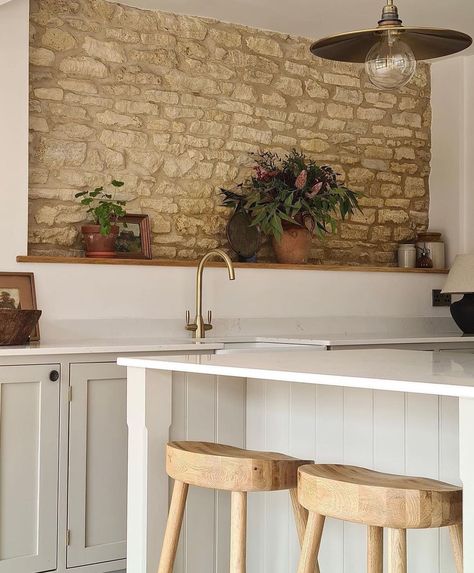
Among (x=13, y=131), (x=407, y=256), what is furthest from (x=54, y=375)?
(x=407, y=256)

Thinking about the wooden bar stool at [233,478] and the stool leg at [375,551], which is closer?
the stool leg at [375,551]

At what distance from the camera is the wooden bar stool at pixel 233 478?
2.60 metres

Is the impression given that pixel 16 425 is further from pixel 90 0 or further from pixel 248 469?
pixel 90 0

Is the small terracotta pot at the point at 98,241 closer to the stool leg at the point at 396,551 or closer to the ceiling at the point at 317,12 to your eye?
the ceiling at the point at 317,12

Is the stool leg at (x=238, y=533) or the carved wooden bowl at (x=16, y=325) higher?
the carved wooden bowl at (x=16, y=325)

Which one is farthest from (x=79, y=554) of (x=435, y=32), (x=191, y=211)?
(x=435, y=32)

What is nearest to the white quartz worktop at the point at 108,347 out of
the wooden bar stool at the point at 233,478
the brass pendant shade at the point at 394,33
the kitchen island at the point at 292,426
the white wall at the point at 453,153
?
the kitchen island at the point at 292,426

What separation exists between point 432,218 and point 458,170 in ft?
1.13

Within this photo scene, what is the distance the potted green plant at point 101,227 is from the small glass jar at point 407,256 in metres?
1.97

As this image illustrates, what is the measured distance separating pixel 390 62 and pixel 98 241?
86.2 inches

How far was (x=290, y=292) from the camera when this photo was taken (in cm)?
526

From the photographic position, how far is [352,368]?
2.60 meters

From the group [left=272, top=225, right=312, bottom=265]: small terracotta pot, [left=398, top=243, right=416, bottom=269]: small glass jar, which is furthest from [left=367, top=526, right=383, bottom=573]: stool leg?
[left=398, top=243, right=416, bottom=269]: small glass jar

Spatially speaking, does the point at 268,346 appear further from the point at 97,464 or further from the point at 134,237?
the point at 97,464
